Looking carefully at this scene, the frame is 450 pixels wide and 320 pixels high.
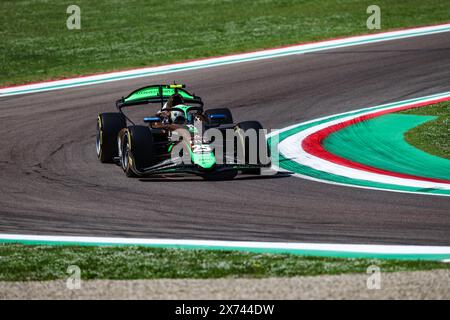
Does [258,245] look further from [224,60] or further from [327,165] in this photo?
[224,60]

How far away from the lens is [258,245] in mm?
9773

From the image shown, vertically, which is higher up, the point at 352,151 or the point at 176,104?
the point at 176,104

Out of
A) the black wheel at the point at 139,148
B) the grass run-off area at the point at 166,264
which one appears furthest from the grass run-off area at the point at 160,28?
the grass run-off area at the point at 166,264

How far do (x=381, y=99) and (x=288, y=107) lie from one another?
2119 millimetres

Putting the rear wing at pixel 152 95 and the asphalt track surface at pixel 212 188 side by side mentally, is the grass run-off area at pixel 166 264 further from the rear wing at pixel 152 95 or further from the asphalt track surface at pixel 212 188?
the rear wing at pixel 152 95

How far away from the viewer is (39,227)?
10.8 m

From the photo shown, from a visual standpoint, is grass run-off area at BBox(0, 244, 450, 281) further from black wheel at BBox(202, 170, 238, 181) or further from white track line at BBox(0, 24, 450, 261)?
black wheel at BBox(202, 170, 238, 181)

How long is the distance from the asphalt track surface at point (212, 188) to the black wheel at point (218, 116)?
1053 millimetres

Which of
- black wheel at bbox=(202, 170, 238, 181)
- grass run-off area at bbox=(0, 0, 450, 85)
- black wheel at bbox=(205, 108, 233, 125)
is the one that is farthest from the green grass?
grass run-off area at bbox=(0, 0, 450, 85)

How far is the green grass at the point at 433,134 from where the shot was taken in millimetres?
15112

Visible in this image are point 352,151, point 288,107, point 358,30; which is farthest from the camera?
point 358,30
